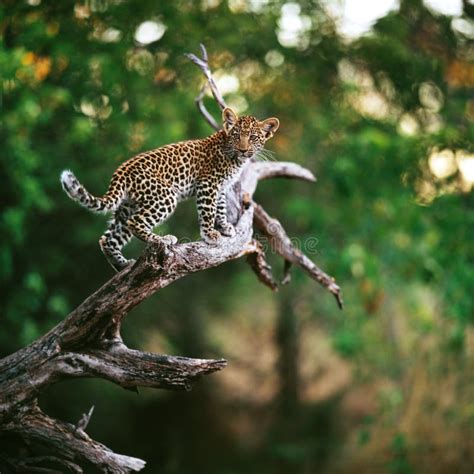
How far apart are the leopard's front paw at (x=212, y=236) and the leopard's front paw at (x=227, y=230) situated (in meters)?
0.23

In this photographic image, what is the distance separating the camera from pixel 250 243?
7984 mm

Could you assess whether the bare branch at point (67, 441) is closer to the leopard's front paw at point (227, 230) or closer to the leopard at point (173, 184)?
the leopard at point (173, 184)

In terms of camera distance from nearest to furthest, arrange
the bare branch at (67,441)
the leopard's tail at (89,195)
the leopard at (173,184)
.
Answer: the leopard's tail at (89,195) < the bare branch at (67,441) < the leopard at (173,184)

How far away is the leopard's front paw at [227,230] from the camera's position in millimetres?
7609

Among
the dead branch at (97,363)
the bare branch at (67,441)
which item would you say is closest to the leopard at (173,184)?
the dead branch at (97,363)

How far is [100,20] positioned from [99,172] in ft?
13.2

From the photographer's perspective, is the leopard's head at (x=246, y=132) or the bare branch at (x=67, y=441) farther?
the leopard's head at (x=246, y=132)

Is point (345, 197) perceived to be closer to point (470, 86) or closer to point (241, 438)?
point (470, 86)

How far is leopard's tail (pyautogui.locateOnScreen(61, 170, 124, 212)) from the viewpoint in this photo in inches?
257

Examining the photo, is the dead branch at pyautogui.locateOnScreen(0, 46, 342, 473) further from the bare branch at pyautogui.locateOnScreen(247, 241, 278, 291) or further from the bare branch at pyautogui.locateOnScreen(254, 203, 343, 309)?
the bare branch at pyautogui.locateOnScreen(254, 203, 343, 309)

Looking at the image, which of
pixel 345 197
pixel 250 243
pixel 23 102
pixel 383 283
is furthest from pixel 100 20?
pixel 250 243

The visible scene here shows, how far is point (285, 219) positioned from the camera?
2078 centimetres

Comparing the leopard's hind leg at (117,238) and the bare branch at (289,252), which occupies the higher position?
the leopard's hind leg at (117,238)

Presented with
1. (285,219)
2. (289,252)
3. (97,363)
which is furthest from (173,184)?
(285,219)
